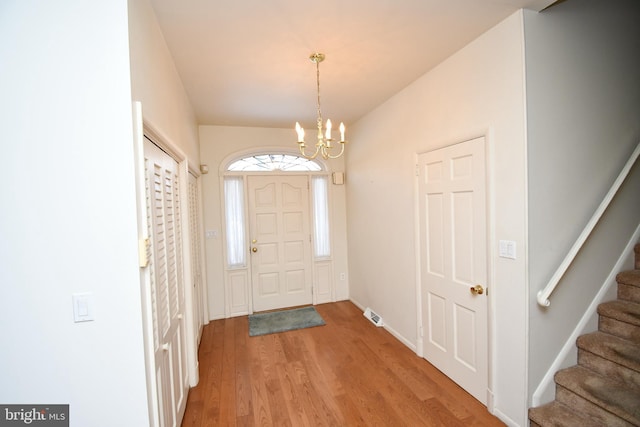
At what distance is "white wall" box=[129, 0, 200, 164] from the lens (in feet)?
4.27

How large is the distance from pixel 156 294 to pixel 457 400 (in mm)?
2267

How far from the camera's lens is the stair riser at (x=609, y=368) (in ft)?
5.62

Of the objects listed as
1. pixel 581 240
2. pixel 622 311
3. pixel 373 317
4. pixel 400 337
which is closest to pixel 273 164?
pixel 373 317

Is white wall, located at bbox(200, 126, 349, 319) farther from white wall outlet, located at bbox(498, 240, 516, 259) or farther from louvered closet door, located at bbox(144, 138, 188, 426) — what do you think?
white wall outlet, located at bbox(498, 240, 516, 259)

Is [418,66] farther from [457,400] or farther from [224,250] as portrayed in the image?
[224,250]

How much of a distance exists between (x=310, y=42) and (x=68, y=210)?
5.75 feet

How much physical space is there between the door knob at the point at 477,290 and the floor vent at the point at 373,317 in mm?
1595

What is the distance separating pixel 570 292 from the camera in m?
1.94

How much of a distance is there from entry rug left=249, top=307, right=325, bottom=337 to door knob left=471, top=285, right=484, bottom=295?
2075 mm

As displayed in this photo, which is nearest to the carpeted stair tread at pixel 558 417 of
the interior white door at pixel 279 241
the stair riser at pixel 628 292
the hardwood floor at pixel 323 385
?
the hardwood floor at pixel 323 385

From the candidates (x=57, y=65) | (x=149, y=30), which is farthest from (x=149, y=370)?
(x=149, y=30)

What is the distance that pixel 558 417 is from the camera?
175cm

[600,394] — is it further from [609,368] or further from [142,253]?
[142,253]

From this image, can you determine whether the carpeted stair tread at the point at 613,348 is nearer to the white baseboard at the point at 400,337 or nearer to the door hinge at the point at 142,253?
the white baseboard at the point at 400,337
